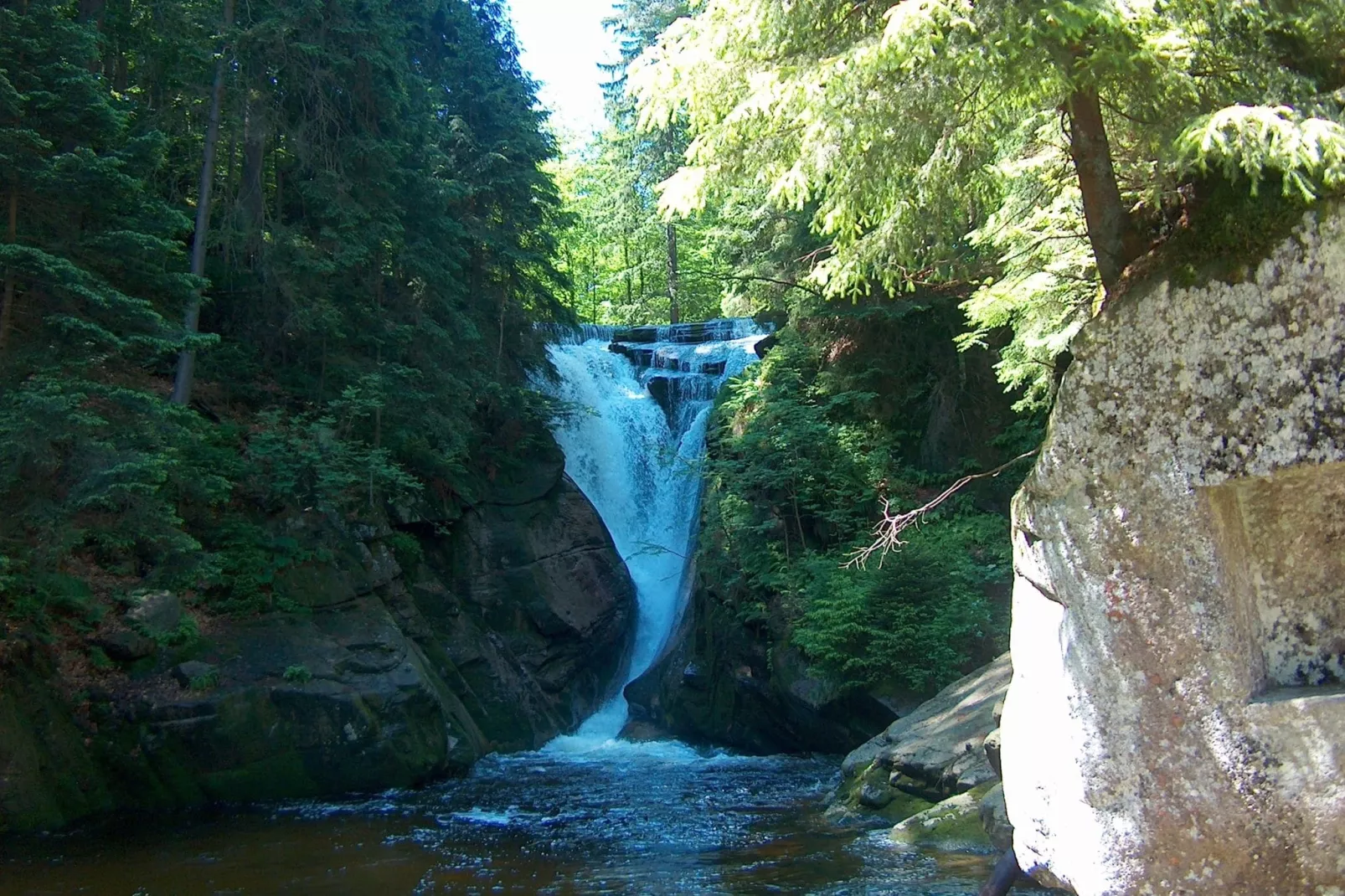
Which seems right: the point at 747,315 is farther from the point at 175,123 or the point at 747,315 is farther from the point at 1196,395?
the point at 1196,395

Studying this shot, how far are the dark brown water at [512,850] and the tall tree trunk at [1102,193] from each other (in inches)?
191

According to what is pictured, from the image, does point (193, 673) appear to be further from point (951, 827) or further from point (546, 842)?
point (951, 827)

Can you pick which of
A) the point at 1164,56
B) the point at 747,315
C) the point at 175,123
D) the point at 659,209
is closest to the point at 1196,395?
the point at 1164,56

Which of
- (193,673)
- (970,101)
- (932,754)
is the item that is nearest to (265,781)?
(193,673)

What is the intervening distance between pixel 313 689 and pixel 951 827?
772cm

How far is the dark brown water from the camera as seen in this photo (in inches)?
332

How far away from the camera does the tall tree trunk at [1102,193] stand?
17.1 feet

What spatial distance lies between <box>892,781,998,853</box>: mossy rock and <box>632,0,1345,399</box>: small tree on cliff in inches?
195

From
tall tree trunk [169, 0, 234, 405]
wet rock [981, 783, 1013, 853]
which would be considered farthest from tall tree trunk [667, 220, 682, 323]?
wet rock [981, 783, 1013, 853]

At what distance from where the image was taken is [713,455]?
2053 cm

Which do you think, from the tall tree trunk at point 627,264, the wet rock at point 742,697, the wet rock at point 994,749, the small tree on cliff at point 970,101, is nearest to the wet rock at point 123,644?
the wet rock at point 742,697

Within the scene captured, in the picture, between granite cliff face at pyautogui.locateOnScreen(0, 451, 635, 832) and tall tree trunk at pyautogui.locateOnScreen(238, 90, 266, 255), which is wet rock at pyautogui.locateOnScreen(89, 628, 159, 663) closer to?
granite cliff face at pyautogui.locateOnScreen(0, 451, 635, 832)

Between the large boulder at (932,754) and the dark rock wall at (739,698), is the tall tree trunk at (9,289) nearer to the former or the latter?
the large boulder at (932,754)

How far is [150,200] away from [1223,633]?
1174 cm
